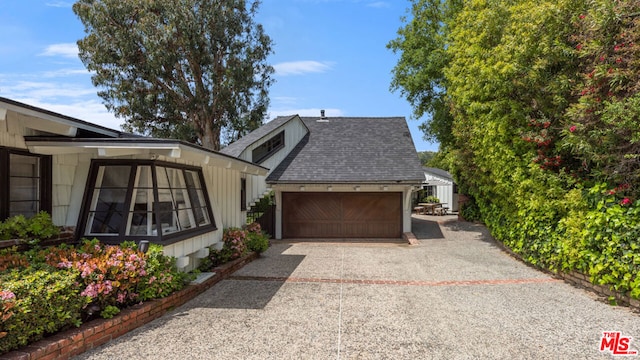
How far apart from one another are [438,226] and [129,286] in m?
14.9

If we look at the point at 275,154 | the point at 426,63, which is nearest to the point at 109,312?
the point at 275,154

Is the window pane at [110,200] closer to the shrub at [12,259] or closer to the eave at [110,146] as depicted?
the eave at [110,146]

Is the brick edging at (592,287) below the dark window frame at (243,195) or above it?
below

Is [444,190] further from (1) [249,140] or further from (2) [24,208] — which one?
(2) [24,208]

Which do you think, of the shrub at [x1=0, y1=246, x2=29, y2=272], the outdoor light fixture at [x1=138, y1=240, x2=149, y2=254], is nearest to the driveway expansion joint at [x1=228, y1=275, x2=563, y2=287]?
the outdoor light fixture at [x1=138, y1=240, x2=149, y2=254]

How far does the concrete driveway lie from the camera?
4.17m

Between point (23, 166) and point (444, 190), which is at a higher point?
point (23, 166)

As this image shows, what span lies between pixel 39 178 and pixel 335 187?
9.84m

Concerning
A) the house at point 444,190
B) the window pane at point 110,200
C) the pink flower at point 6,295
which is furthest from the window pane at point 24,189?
the house at point 444,190

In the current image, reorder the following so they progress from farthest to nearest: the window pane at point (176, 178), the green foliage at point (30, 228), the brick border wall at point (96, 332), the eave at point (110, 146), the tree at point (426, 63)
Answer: the tree at point (426, 63) → the window pane at point (176, 178) → the eave at point (110, 146) → the green foliage at point (30, 228) → the brick border wall at point (96, 332)

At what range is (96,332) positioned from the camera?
413 centimetres

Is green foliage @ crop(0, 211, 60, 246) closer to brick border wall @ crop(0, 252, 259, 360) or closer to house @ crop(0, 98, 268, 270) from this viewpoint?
house @ crop(0, 98, 268, 270)

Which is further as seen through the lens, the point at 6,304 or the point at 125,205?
the point at 125,205

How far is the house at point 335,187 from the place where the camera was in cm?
1362
